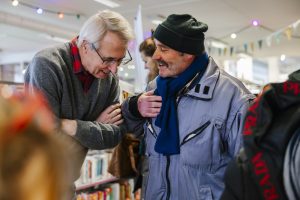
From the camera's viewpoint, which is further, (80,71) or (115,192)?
(115,192)

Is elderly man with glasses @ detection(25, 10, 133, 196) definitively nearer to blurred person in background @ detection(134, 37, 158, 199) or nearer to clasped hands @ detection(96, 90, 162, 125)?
clasped hands @ detection(96, 90, 162, 125)

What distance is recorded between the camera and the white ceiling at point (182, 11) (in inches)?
295

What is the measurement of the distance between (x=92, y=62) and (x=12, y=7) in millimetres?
6955

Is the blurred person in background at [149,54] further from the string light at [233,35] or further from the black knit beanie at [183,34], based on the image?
the string light at [233,35]

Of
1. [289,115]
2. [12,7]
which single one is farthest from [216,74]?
[12,7]

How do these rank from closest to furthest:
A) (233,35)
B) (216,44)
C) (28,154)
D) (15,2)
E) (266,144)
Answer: (28,154) < (266,144) < (15,2) < (233,35) < (216,44)

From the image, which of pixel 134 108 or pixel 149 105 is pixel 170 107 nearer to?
pixel 149 105

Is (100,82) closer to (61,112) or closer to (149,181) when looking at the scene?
(61,112)

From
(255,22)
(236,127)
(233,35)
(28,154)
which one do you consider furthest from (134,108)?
(233,35)

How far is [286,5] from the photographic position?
24.7 ft

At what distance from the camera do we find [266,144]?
808mm

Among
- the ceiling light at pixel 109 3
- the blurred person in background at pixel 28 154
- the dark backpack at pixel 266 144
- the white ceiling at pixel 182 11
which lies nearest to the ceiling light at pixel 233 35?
the white ceiling at pixel 182 11

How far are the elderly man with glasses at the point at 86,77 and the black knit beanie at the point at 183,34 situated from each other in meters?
0.19

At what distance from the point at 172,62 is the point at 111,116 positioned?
1.41 ft
